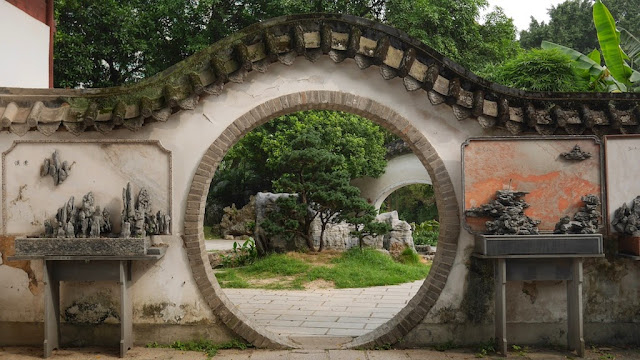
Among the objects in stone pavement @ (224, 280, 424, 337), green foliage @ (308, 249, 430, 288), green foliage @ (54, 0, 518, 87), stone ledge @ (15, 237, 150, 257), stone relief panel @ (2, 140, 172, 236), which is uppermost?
green foliage @ (54, 0, 518, 87)

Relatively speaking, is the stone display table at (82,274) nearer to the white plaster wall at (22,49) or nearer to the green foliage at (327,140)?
the white plaster wall at (22,49)

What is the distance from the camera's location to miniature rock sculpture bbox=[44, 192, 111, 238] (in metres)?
6.12

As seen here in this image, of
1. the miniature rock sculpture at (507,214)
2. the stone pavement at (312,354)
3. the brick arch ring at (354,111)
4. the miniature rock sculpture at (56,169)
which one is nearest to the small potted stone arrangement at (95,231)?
the miniature rock sculpture at (56,169)

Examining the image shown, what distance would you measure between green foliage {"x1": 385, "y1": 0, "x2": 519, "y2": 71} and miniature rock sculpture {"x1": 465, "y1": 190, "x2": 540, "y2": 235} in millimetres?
11498

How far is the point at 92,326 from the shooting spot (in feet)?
21.0

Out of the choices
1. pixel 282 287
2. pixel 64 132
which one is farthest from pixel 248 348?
pixel 282 287

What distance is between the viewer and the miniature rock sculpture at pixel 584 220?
20.2ft

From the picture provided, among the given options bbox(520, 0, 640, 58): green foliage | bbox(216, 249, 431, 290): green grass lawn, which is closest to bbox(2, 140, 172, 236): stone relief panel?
bbox(216, 249, 431, 290): green grass lawn

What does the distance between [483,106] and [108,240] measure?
4.01 metres

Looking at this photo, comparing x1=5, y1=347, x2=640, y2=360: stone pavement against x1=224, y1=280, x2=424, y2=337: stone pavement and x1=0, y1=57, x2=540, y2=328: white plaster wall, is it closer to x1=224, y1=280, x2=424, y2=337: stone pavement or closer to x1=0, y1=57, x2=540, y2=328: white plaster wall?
x1=0, y1=57, x2=540, y2=328: white plaster wall

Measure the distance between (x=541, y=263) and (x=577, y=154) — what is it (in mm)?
1235

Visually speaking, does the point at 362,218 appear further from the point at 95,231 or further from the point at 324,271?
the point at 95,231

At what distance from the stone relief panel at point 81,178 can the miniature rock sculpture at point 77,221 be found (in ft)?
0.49

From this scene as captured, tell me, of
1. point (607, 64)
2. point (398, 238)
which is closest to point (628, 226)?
point (607, 64)
